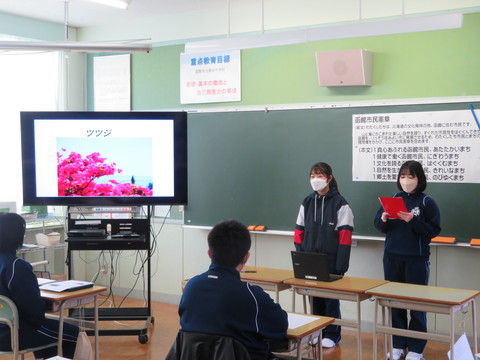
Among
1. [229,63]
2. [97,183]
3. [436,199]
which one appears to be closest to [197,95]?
[229,63]

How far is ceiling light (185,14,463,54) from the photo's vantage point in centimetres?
404

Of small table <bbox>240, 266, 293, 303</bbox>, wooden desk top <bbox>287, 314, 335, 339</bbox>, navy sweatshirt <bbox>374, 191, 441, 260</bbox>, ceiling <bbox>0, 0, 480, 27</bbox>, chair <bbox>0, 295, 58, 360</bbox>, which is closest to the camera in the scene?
wooden desk top <bbox>287, 314, 335, 339</bbox>

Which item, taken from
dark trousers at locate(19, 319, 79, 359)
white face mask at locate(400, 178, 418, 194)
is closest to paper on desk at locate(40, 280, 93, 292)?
dark trousers at locate(19, 319, 79, 359)

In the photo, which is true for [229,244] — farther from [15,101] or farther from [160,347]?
[15,101]

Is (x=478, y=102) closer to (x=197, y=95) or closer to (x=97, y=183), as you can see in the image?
(x=197, y=95)

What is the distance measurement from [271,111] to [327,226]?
4.67 feet

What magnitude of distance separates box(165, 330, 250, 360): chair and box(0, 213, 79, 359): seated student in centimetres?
132

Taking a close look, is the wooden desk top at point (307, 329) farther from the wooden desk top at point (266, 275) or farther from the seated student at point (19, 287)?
the seated student at point (19, 287)

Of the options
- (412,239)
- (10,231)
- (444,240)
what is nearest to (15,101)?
(10,231)

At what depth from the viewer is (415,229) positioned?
15.5 ft

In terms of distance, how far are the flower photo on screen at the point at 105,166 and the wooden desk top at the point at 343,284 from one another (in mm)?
2042

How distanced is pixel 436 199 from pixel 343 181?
32.7 inches

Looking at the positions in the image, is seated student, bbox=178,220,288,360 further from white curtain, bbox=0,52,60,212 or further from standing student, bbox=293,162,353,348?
white curtain, bbox=0,52,60,212

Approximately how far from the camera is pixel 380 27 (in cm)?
423
